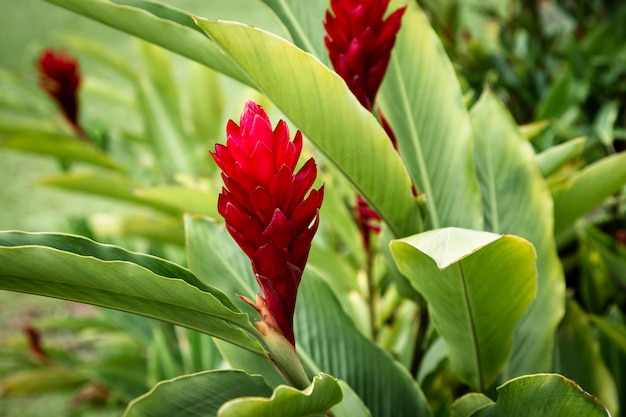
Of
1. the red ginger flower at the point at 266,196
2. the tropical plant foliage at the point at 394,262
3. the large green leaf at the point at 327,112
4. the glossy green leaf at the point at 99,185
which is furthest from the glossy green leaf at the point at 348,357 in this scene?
the glossy green leaf at the point at 99,185

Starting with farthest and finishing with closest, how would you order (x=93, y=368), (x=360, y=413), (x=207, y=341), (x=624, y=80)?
(x=624, y=80) < (x=93, y=368) < (x=207, y=341) < (x=360, y=413)

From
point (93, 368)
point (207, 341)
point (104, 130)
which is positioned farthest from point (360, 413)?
point (104, 130)

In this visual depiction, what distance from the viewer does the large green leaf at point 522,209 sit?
0.72 meters

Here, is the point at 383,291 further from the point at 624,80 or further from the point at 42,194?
the point at 42,194

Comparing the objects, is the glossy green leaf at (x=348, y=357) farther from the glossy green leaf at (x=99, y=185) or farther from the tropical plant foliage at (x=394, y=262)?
the glossy green leaf at (x=99, y=185)

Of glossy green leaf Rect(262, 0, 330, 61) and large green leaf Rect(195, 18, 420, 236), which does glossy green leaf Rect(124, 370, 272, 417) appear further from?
glossy green leaf Rect(262, 0, 330, 61)

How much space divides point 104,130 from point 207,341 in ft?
2.43

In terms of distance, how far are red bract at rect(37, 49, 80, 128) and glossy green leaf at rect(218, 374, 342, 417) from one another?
1265mm

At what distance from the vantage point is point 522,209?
75 centimetres

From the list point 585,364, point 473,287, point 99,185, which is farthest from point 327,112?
point 99,185

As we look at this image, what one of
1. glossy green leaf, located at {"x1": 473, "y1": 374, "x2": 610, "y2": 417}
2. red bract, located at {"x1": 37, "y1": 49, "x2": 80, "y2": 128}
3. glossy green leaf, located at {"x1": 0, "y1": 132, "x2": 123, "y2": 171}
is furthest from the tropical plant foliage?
red bract, located at {"x1": 37, "y1": 49, "x2": 80, "y2": 128}

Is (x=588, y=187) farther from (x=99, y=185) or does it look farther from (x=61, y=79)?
(x=61, y=79)

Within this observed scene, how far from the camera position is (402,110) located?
0.74 meters

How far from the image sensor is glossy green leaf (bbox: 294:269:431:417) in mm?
694
